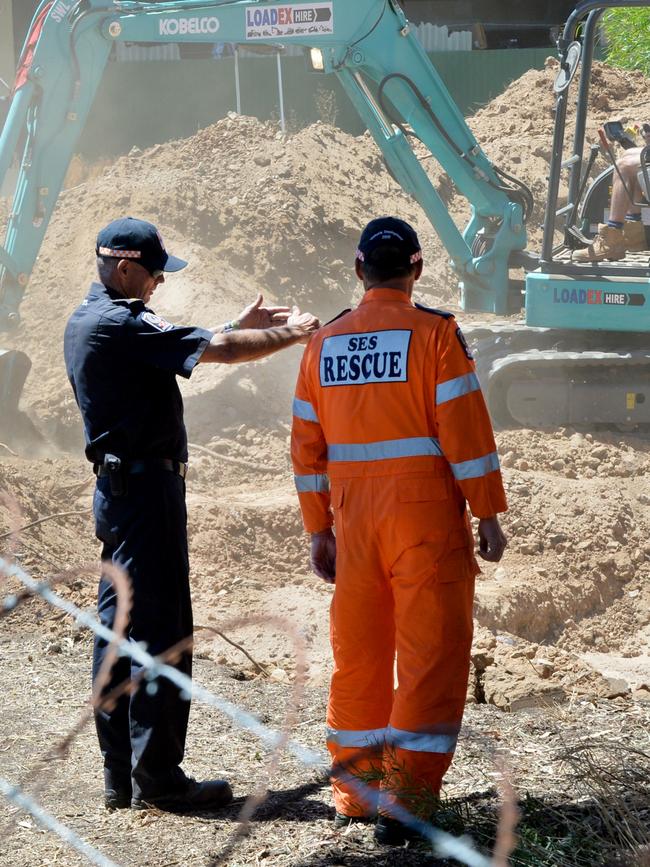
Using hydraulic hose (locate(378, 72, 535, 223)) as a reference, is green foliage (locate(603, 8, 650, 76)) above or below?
above

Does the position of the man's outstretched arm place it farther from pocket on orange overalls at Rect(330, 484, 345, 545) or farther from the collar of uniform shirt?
pocket on orange overalls at Rect(330, 484, 345, 545)

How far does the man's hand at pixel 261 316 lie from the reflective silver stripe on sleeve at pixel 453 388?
101cm

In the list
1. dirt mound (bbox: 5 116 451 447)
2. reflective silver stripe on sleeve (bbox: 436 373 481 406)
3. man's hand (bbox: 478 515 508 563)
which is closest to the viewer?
reflective silver stripe on sleeve (bbox: 436 373 481 406)

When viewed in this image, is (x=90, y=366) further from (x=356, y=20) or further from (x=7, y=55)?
(x=7, y=55)

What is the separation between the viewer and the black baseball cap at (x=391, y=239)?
3.77 meters

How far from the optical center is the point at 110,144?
71.7 feet

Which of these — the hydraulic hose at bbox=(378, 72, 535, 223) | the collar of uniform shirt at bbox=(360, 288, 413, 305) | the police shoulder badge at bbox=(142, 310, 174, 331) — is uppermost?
the hydraulic hose at bbox=(378, 72, 535, 223)

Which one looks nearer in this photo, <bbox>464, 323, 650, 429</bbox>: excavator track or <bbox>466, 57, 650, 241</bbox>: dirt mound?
<bbox>464, 323, 650, 429</bbox>: excavator track

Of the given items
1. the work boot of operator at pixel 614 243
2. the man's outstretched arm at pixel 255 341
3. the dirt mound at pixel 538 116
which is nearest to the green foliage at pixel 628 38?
the dirt mound at pixel 538 116

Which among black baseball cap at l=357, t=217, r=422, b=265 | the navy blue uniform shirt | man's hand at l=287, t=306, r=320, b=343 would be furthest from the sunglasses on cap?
black baseball cap at l=357, t=217, r=422, b=265

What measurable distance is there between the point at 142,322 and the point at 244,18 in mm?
6482

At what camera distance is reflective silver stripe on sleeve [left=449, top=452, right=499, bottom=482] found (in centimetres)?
356

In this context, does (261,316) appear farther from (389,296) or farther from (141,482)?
(141,482)

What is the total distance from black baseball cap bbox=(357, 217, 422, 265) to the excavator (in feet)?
18.3
